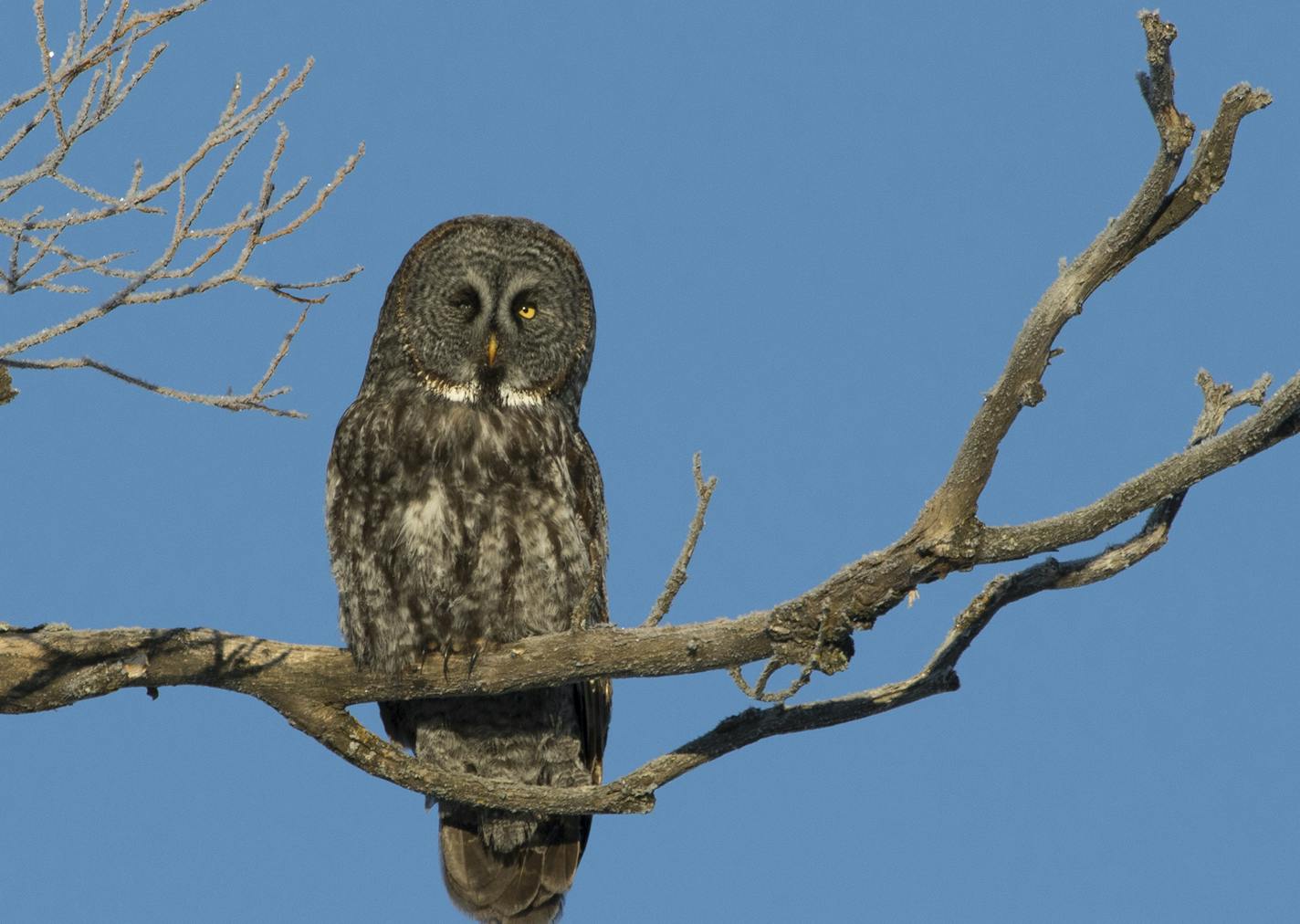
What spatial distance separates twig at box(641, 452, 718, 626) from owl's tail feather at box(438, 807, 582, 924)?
190 centimetres

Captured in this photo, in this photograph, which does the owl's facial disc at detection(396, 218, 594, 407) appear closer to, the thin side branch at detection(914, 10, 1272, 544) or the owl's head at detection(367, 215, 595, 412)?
the owl's head at detection(367, 215, 595, 412)

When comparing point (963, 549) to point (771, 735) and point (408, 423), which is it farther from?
point (408, 423)

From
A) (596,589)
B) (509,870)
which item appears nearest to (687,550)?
(596,589)

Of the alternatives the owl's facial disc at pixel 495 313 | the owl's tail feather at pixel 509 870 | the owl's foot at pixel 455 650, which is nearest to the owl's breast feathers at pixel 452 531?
the owl's foot at pixel 455 650

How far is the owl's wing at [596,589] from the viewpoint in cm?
720

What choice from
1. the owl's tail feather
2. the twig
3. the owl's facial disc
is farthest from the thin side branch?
the owl's tail feather

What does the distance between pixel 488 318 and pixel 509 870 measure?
2682 millimetres

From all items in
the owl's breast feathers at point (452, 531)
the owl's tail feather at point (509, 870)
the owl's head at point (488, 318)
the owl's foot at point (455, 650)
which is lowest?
the owl's tail feather at point (509, 870)

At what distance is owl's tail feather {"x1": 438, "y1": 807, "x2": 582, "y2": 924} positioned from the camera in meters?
7.73

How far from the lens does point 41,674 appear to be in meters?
6.57

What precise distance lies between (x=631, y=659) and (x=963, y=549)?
1.49 m

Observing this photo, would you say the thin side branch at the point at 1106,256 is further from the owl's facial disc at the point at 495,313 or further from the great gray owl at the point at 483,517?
the owl's facial disc at the point at 495,313

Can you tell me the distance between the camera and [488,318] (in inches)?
291

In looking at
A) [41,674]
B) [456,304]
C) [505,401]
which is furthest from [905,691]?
[41,674]
